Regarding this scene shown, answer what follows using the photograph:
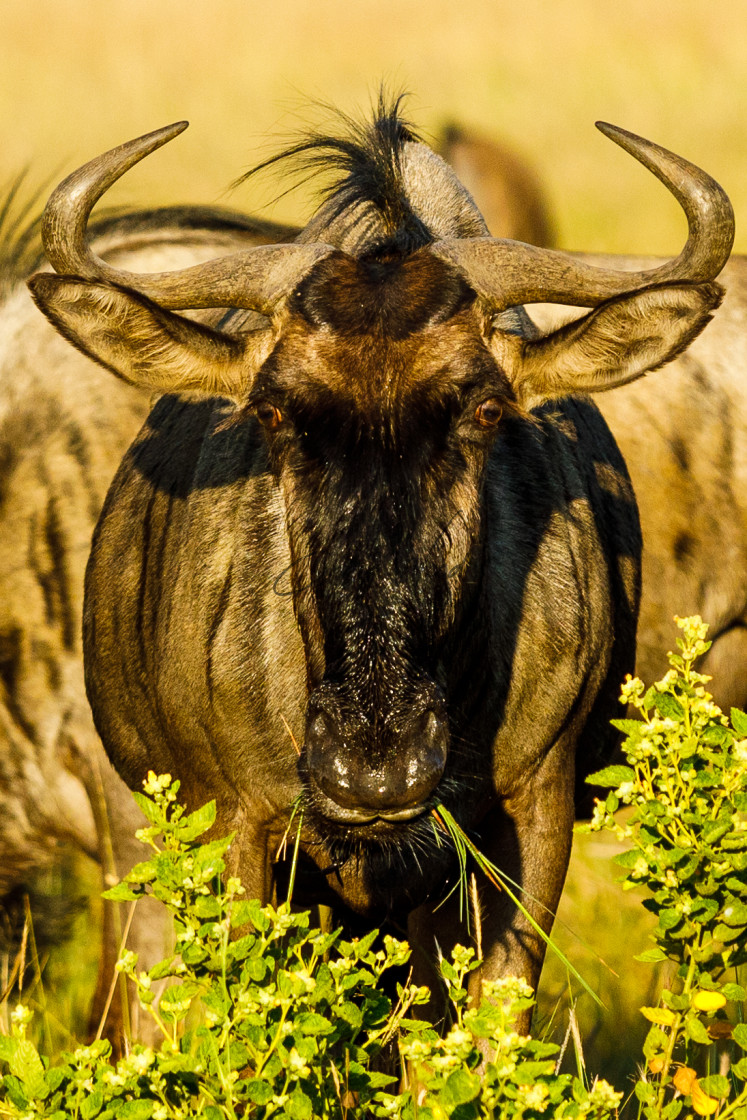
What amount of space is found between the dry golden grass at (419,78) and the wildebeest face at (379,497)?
13776mm

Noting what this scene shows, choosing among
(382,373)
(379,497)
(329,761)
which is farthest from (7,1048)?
(382,373)

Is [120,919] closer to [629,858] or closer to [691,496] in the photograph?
[691,496]

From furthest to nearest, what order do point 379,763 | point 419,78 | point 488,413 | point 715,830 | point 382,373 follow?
point 419,78 → point 488,413 → point 382,373 → point 379,763 → point 715,830

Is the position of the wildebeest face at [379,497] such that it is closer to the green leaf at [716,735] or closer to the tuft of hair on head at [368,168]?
the tuft of hair on head at [368,168]

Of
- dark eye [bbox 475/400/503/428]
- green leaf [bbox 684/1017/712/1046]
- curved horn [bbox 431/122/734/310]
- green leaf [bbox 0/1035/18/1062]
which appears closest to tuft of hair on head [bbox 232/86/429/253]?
curved horn [bbox 431/122/734/310]

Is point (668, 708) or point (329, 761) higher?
point (668, 708)

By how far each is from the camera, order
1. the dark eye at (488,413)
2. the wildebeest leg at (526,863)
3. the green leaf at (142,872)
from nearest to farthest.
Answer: the green leaf at (142,872)
the dark eye at (488,413)
the wildebeest leg at (526,863)

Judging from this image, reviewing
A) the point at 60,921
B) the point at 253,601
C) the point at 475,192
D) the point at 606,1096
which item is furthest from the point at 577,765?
the point at 475,192

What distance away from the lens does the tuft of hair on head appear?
4.46 meters

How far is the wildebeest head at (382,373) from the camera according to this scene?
3.49 meters

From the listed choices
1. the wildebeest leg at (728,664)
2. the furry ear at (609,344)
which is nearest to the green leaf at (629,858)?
the furry ear at (609,344)

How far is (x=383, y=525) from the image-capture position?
3.61 m

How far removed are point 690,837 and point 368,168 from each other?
2357mm

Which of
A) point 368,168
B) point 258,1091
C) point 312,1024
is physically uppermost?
point 368,168
